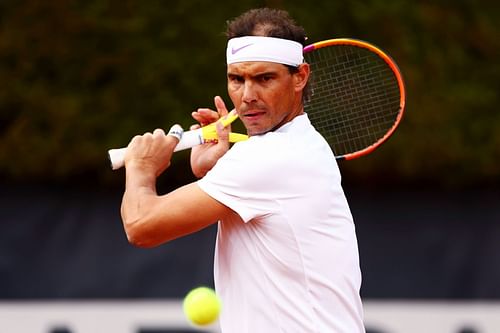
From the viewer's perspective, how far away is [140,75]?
587cm

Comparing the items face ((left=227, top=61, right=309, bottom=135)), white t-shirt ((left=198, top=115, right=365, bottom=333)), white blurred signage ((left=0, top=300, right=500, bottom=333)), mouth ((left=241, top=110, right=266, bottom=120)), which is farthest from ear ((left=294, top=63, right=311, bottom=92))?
white blurred signage ((left=0, top=300, right=500, bottom=333))

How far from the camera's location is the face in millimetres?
3262

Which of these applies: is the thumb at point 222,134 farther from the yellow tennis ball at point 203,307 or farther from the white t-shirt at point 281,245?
the yellow tennis ball at point 203,307

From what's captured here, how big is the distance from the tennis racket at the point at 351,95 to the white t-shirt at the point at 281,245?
0.50m

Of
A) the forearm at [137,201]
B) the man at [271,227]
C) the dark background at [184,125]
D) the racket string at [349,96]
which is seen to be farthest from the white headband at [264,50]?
the dark background at [184,125]

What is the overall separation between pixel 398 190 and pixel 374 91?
46.9 inches

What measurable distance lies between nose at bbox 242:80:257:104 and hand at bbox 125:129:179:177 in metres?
0.29

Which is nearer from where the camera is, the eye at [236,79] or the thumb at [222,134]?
the eye at [236,79]

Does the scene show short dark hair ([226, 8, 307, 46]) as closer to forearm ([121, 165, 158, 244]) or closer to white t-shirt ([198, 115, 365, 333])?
white t-shirt ([198, 115, 365, 333])

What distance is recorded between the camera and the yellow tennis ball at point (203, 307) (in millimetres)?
3199

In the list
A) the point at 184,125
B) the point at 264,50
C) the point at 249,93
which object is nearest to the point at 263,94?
the point at 249,93

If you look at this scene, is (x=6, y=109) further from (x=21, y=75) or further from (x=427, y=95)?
(x=427, y=95)

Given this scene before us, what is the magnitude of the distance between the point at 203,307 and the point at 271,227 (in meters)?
0.34

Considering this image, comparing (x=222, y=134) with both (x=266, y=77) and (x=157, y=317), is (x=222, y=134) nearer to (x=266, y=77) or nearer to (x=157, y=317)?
(x=266, y=77)
